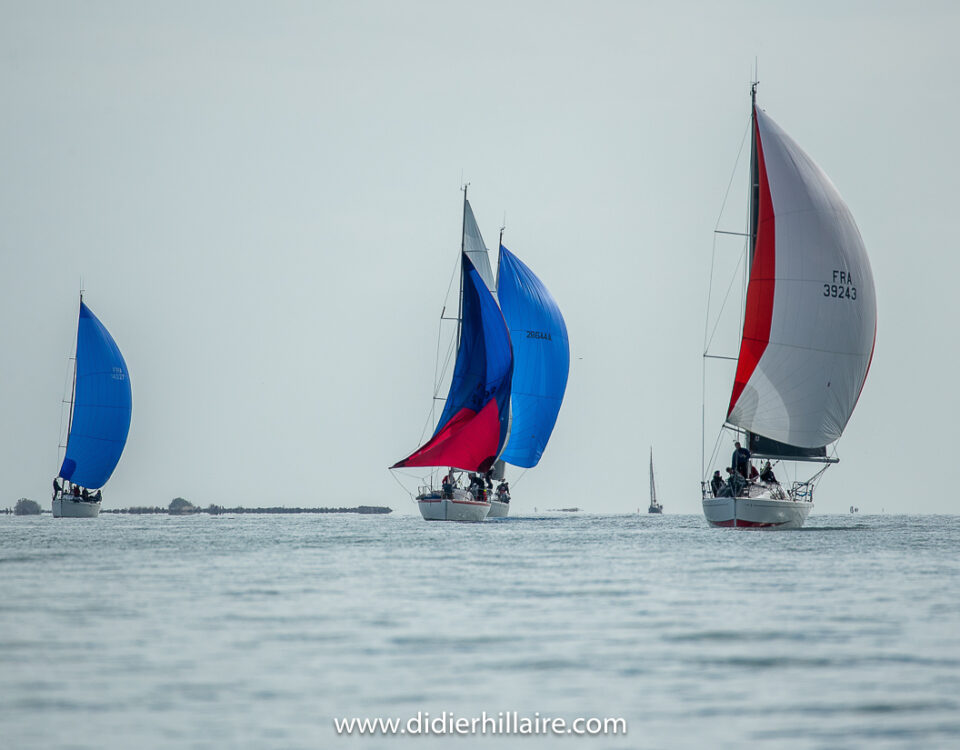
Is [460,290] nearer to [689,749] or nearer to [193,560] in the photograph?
[193,560]

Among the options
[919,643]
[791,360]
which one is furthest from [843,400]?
[919,643]

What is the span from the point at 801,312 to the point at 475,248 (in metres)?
27.1

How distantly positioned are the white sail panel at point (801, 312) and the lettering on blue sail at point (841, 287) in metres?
0.03

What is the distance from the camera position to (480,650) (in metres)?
18.1

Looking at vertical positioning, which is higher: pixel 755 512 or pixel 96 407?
pixel 96 407

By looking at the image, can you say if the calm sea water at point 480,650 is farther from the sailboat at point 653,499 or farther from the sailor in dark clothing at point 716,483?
the sailboat at point 653,499

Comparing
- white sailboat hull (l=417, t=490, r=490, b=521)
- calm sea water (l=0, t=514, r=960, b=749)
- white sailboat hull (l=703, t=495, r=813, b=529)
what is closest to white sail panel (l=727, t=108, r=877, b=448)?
white sailboat hull (l=703, t=495, r=813, b=529)

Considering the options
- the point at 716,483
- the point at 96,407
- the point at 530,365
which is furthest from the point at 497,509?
the point at 716,483

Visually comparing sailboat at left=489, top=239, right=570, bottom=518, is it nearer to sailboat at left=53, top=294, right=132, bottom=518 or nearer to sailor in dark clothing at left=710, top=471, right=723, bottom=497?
sailboat at left=53, top=294, right=132, bottom=518

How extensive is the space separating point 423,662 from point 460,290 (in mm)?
49667

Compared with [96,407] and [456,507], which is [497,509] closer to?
[456,507]

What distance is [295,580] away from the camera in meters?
28.2

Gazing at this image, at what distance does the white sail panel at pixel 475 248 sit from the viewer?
2805 inches

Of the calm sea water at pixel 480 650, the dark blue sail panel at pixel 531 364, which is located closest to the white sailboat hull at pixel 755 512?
the calm sea water at pixel 480 650
